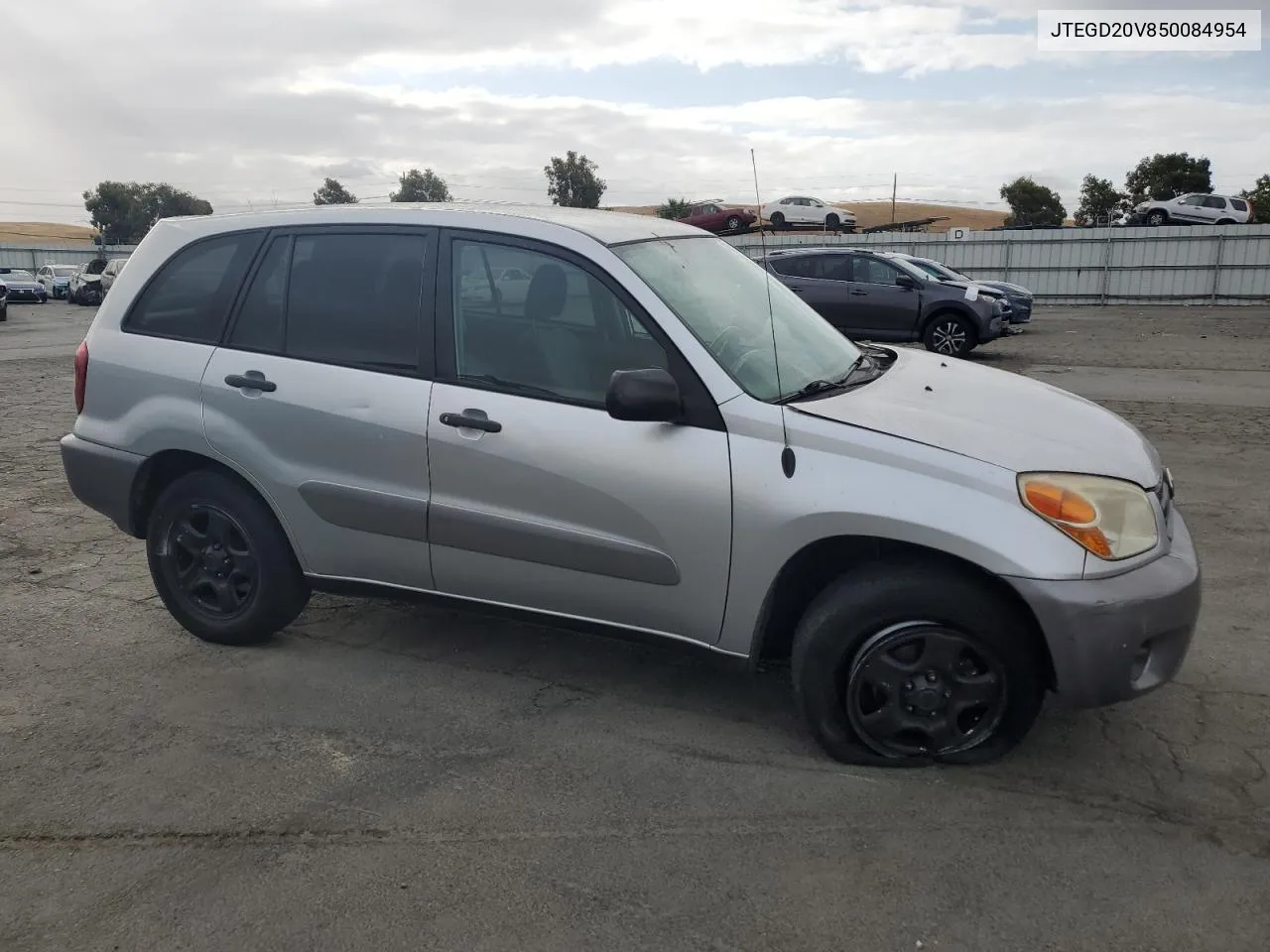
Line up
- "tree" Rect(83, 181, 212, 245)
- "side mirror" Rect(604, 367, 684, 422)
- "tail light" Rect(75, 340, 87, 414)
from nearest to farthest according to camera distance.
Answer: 1. "side mirror" Rect(604, 367, 684, 422)
2. "tail light" Rect(75, 340, 87, 414)
3. "tree" Rect(83, 181, 212, 245)

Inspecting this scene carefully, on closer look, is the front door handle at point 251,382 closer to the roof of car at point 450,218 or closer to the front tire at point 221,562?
the front tire at point 221,562

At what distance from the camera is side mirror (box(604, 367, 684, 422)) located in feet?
10.7

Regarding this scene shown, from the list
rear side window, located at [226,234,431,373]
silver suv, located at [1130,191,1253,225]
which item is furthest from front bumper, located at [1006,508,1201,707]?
silver suv, located at [1130,191,1253,225]

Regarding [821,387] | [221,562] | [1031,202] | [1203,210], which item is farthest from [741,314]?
[1031,202]

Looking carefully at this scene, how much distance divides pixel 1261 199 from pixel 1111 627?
5958 cm

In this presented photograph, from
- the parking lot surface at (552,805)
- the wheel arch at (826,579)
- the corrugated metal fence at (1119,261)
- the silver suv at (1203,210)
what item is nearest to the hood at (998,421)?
the wheel arch at (826,579)

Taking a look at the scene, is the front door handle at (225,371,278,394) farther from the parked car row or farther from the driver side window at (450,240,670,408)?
the parked car row

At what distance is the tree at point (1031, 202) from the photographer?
64.8 meters

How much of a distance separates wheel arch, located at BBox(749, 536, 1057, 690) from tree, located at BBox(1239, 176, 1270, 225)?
5453cm

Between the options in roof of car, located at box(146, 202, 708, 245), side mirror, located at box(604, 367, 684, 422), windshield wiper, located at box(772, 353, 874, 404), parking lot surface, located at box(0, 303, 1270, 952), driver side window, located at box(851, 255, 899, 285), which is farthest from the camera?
driver side window, located at box(851, 255, 899, 285)

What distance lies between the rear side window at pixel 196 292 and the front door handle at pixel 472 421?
48.3 inches

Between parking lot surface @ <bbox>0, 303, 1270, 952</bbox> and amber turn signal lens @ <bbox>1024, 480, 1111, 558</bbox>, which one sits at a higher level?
amber turn signal lens @ <bbox>1024, 480, 1111, 558</bbox>

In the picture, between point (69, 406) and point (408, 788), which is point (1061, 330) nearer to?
point (69, 406)

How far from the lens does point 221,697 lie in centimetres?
400
